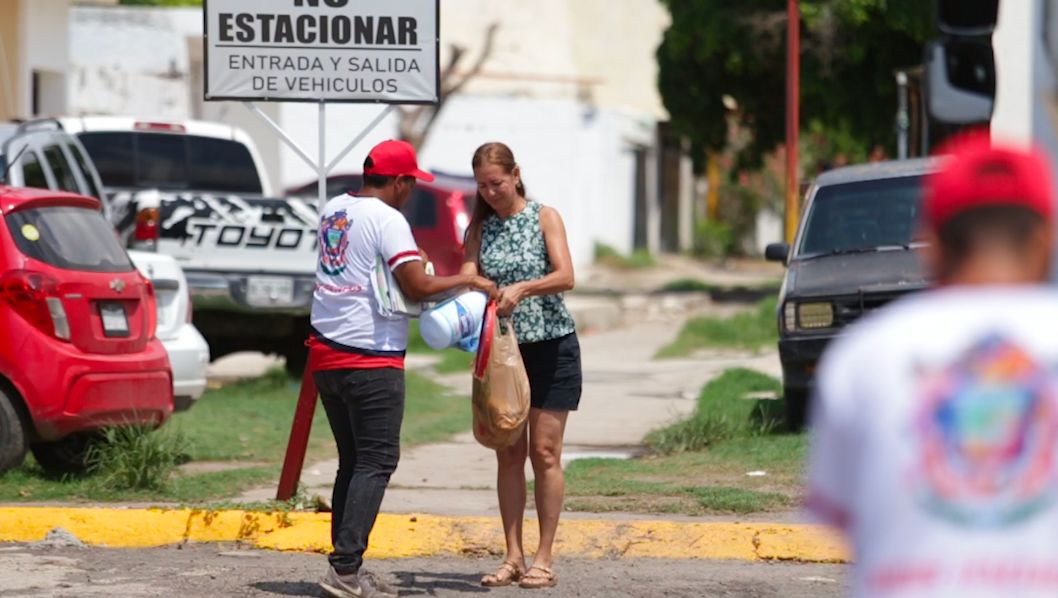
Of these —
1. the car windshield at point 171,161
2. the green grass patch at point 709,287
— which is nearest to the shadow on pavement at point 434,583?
the car windshield at point 171,161

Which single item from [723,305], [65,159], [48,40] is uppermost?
[48,40]

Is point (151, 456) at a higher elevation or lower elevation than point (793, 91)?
lower

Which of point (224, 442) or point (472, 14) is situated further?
point (472, 14)

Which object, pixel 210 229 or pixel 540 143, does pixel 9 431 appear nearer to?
pixel 210 229

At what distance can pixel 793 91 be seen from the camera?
68.7ft

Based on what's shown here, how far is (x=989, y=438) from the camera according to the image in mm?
2756

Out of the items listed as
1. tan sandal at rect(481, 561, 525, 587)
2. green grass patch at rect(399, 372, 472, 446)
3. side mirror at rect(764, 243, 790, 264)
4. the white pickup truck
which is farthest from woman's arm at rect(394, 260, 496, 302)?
the white pickup truck

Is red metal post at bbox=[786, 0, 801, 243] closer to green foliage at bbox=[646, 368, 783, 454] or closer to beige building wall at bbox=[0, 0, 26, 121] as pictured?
green foliage at bbox=[646, 368, 783, 454]

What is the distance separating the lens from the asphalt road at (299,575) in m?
7.29

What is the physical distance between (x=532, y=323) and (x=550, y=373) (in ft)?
0.69

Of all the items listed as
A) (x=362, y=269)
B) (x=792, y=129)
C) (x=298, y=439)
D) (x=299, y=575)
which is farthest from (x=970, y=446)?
(x=792, y=129)

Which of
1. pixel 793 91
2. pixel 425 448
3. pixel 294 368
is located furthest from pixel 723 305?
pixel 425 448

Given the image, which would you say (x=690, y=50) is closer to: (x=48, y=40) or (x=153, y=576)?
(x=48, y=40)

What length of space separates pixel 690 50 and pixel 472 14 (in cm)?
1019
